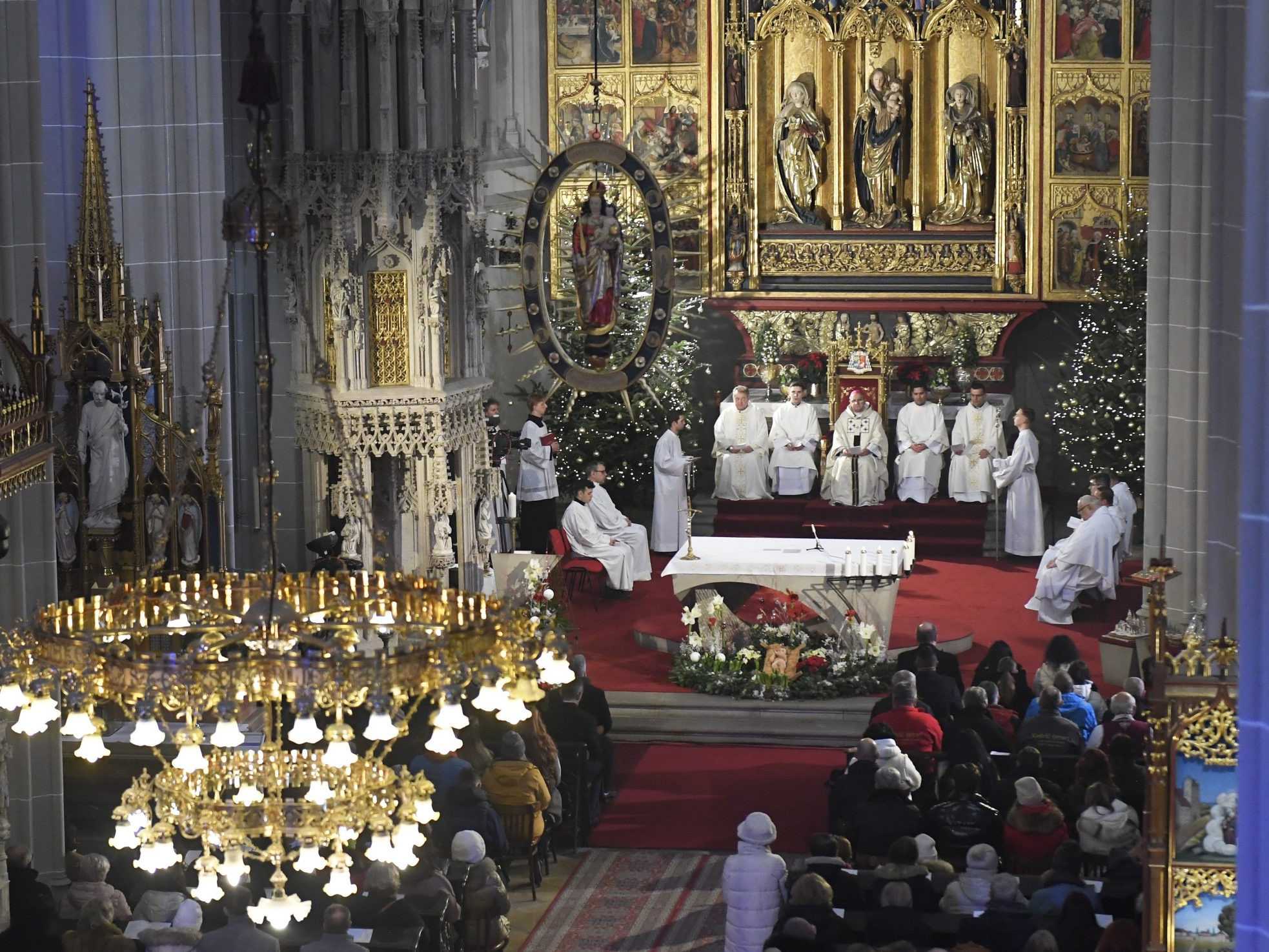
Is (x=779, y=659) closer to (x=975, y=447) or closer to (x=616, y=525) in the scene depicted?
(x=616, y=525)

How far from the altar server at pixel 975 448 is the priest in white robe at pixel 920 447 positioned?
7.7 inches

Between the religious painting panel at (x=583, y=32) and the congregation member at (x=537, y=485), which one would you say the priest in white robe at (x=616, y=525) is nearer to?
the congregation member at (x=537, y=485)

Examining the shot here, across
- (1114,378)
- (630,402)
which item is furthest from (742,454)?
(1114,378)

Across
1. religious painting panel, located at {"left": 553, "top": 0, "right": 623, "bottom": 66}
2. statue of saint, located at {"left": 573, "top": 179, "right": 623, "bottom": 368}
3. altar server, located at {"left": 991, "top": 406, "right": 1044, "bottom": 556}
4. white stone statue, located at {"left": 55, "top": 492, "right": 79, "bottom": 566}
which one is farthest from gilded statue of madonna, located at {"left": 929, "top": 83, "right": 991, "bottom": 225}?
white stone statue, located at {"left": 55, "top": 492, "right": 79, "bottom": 566}

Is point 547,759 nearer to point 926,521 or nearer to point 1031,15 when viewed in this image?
point 926,521

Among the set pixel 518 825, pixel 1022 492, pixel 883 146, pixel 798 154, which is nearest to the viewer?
pixel 518 825

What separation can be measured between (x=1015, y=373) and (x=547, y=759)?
12.1m

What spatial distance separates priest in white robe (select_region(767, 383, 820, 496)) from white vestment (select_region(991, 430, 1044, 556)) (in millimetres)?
2095

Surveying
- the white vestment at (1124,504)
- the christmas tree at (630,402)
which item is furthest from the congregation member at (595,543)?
the white vestment at (1124,504)

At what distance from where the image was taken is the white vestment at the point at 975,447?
25016mm

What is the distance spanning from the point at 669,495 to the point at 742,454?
1.25 meters

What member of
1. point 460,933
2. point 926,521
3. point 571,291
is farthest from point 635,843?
point 571,291

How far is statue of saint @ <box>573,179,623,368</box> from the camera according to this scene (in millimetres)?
19453

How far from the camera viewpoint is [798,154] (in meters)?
26.7
